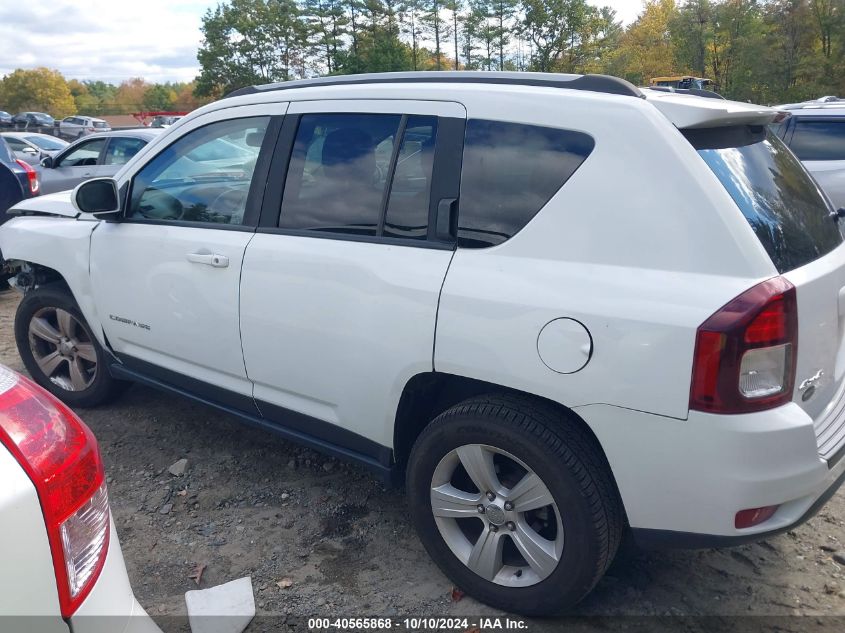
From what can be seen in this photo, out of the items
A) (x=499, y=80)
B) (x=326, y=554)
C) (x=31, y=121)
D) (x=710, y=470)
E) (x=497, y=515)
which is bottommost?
(x=326, y=554)

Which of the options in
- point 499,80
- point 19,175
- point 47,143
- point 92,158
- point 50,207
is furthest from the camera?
point 47,143

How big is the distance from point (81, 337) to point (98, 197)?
1.06 m

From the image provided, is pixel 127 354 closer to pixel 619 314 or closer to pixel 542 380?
pixel 542 380

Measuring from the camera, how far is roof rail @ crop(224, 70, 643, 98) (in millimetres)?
2454

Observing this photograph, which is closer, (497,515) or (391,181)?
(497,515)

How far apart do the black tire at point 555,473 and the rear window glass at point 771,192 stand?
2.79ft

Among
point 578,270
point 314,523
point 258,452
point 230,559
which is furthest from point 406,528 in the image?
point 578,270

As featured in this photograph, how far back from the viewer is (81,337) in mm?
4332

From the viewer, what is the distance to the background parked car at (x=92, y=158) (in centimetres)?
1042

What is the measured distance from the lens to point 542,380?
2281 millimetres

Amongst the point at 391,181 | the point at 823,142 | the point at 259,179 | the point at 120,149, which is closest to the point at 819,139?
the point at 823,142

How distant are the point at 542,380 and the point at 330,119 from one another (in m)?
1.53

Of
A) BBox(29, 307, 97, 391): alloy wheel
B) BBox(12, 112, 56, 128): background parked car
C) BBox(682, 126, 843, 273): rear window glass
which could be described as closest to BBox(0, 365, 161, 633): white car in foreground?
→ BBox(682, 126, 843, 273): rear window glass

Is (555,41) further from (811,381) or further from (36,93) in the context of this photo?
(36,93)
